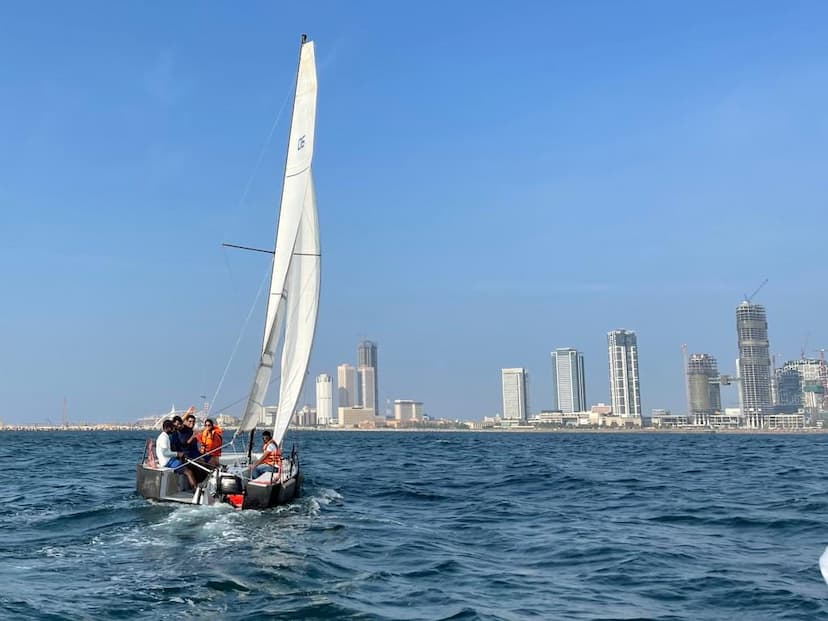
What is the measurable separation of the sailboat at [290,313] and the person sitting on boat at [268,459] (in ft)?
1.10

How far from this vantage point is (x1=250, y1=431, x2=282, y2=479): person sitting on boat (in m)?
23.4

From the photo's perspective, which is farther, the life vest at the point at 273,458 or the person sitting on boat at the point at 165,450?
the life vest at the point at 273,458

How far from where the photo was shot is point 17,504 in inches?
971

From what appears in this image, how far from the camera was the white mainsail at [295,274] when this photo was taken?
1036 inches

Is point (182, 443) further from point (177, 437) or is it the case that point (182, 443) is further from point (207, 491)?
point (207, 491)

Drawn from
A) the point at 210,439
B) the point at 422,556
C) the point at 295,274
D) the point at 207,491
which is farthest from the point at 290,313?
the point at 422,556

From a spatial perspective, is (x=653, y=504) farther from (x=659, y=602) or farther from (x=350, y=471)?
(x=350, y=471)

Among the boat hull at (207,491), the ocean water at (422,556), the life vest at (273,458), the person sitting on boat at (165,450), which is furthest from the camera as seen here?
the life vest at (273,458)

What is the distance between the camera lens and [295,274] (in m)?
27.6

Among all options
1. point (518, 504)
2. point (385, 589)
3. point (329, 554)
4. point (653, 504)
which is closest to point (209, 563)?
point (329, 554)

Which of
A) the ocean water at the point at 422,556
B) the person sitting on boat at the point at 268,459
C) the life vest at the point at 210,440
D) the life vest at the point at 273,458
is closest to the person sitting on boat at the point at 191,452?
the life vest at the point at 210,440

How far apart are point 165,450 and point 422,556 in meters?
10.5

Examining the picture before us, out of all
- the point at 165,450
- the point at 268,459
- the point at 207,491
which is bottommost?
the point at 207,491

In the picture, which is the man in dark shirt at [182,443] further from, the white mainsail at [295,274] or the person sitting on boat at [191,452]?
the white mainsail at [295,274]
